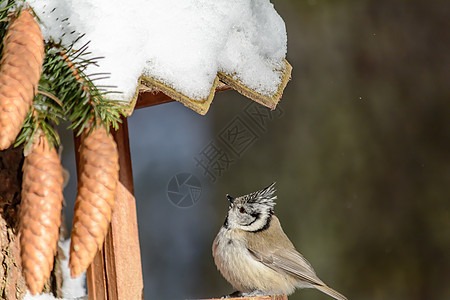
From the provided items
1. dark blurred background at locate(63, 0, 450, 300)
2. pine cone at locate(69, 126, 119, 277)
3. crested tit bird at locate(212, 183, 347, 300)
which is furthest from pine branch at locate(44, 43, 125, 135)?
dark blurred background at locate(63, 0, 450, 300)

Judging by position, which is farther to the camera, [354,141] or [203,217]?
[203,217]

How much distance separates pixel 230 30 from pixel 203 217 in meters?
2.34

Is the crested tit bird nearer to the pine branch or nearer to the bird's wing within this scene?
the bird's wing

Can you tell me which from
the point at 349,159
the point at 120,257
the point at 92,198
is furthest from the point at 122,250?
the point at 349,159

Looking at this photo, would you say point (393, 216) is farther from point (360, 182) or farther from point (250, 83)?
point (250, 83)

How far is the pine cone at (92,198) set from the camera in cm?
80

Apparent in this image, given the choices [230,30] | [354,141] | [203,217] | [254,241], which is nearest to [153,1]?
[230,30]

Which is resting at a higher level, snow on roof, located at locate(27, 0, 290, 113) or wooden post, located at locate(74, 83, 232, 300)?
snow on roof, located at locate(27, 0, 290, 113)

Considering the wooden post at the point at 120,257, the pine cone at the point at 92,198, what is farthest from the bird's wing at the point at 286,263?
the pine cone at the point at 92,198

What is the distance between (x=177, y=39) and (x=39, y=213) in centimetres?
42

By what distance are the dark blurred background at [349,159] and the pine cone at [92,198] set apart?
2094 millimetres

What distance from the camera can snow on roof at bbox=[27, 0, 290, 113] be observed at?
908 millimetres

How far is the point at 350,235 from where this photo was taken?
2.98 meters

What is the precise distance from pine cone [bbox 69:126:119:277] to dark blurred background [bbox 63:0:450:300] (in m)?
2.09
